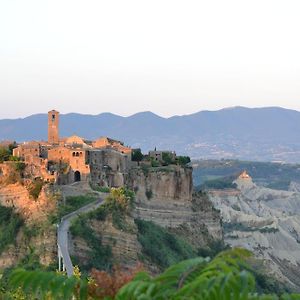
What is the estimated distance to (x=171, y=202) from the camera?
40094 millimetres

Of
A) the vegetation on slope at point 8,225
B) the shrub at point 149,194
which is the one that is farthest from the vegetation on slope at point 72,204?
the shrub at point 149,194

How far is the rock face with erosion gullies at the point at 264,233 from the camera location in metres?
56.8

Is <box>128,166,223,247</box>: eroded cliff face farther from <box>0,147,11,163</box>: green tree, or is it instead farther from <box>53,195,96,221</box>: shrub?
<box>0,147,11,163</box>: green tree

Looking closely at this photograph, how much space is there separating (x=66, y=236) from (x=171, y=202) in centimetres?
1239

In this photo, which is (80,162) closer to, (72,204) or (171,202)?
(72,204)

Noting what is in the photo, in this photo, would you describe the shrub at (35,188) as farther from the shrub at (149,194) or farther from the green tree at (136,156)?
the green tree at (136,156)

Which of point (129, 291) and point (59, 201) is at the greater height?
point (129, 291)

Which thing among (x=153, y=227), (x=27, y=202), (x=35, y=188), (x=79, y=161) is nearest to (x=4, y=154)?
(x=79, y=161)

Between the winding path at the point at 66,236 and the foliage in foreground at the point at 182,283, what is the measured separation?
14.9 meters

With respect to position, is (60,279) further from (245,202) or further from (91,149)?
(245,202)

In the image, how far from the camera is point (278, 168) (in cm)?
17512

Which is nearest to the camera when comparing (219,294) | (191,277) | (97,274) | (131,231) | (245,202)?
(219,294)

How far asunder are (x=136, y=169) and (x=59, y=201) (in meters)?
7.71

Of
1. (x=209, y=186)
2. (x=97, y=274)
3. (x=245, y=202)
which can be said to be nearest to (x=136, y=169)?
(x=97, y=274)
